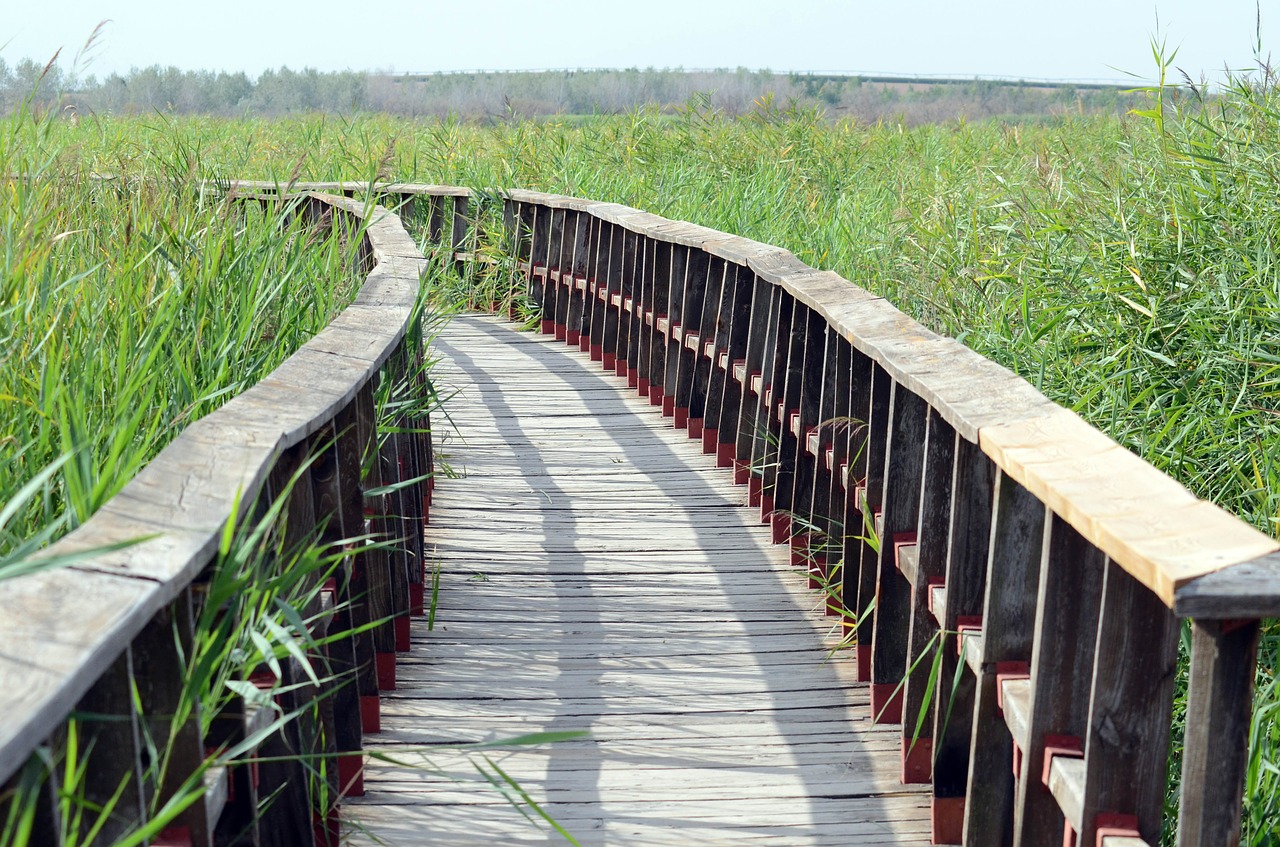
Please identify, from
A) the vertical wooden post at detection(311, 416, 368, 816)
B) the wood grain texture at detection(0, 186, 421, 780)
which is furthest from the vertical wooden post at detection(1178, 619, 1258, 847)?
the vertical wooden post at detection(311, 416, 368, 816)

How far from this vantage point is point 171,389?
295 cm

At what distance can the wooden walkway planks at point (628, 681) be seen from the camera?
304 cm

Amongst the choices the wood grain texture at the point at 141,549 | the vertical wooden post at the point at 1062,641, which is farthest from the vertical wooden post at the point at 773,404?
the vertical wooden post at the point at 1062,641

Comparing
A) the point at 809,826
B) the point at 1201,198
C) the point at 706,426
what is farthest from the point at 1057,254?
the point at 809,826

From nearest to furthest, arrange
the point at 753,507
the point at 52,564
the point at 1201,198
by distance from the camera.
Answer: the point at 52,564 → the point at 1201,198 → the point at 753,507

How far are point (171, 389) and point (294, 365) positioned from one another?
14.4 inches

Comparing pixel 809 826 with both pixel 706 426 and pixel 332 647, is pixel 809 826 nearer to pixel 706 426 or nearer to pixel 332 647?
pixel 332 647

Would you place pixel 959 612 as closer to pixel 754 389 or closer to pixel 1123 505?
pixel 1123 505

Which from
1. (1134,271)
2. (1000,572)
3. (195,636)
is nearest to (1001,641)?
(1000,572)

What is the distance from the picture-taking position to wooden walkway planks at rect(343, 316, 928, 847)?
119 inches

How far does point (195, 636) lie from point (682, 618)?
263cm

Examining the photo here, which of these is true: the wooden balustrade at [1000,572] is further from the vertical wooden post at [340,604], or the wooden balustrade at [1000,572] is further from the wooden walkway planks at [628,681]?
the vertical wooden post at [340,604]

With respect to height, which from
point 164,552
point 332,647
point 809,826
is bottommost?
point 809,826

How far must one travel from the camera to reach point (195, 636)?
5.68 feet
